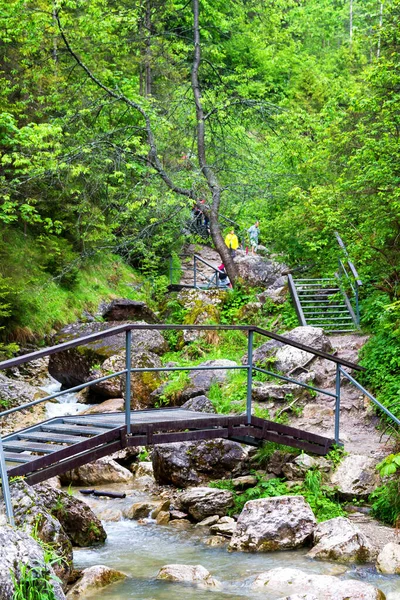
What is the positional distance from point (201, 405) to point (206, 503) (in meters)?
2.73

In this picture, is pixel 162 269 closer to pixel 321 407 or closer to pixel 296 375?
pixel 296 375

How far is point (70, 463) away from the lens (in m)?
7.42

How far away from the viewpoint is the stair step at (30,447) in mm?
7262

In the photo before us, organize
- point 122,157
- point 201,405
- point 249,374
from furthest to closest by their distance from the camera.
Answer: point 122,157, point 201,405, point 249,374

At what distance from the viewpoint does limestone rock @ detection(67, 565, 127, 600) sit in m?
6.76

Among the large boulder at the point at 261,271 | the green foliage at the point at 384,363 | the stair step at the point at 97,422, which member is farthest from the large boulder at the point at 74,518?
the large boulder at the point at 261,271

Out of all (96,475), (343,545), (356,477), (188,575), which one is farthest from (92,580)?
(96,475)

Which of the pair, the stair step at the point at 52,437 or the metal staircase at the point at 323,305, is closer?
the stair step at the point at 52,437

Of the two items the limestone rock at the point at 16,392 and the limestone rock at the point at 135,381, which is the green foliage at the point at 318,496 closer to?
the limestone rock at the point at 135,381

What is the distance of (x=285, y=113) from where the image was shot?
763 inches

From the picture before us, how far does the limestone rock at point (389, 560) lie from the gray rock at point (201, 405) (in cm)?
507

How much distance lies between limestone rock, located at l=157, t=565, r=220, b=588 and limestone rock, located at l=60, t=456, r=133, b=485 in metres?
4.54

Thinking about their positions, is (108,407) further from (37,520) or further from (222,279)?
(222,279)

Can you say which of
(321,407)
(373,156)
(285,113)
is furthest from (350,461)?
(285,113)
